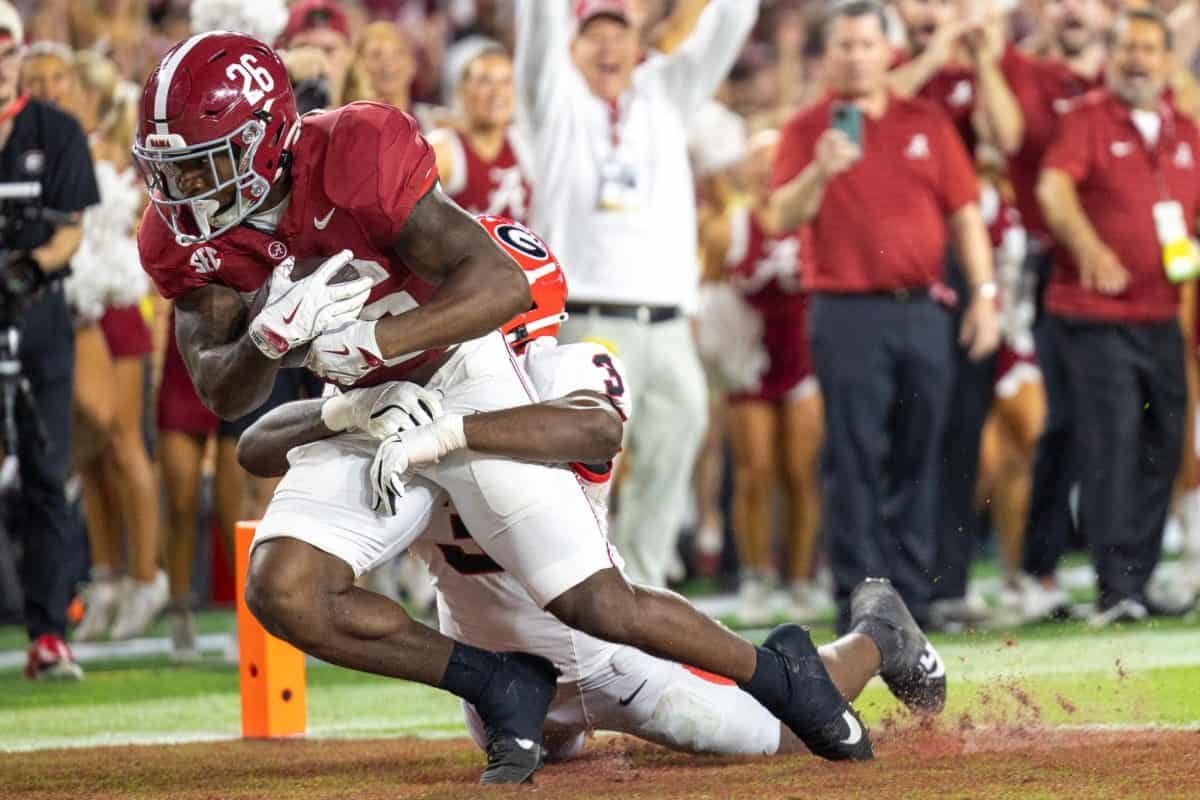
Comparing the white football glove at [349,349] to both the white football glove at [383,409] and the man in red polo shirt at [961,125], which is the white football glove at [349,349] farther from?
the man in red polo shirt at [961,125]

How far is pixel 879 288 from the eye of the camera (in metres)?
7.92

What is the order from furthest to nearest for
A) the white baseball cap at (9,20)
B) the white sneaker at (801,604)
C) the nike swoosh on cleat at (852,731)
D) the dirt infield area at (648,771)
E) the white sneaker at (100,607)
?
the white sneaker at (801,604)
the white sneaker at (100,607)
the white baseball cap at (9,20)
the nike swoosh on cleat at (852,731)
the dirt infield area at (648,771)

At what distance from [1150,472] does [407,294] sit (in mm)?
4406

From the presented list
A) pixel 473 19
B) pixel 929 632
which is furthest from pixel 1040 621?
pixel 473 19

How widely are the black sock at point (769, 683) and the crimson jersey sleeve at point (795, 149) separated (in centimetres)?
384

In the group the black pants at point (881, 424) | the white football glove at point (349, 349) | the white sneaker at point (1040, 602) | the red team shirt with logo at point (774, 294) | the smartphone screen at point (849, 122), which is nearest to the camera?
the white football glove at point (349, 349)

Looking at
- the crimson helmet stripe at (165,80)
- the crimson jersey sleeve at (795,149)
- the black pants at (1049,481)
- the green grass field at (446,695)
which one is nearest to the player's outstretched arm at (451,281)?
the crimson helmet stripe at (165,80)

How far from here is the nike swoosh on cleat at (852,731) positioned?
471 centimetres

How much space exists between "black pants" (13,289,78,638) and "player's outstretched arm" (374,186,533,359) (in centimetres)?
326

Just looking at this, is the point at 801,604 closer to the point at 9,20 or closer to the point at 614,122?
the point at 614,122

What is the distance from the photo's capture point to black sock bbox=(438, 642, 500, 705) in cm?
468

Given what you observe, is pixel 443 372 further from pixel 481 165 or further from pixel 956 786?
pixel 481 165

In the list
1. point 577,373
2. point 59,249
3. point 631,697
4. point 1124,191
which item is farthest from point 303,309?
point 1124,191

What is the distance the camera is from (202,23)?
7.45m
